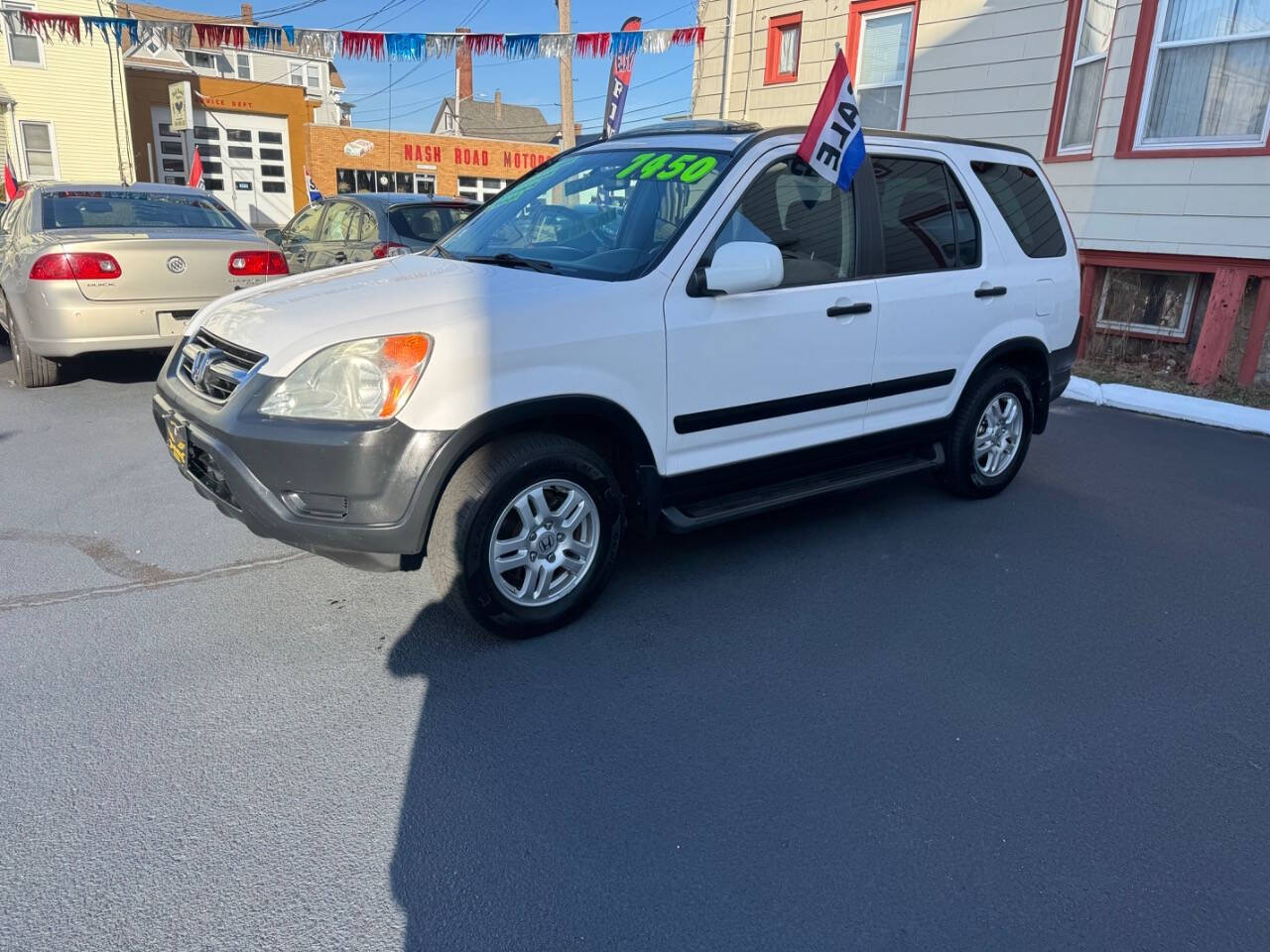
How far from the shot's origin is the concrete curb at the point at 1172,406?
23.7 feet

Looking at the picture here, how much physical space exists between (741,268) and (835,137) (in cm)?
96

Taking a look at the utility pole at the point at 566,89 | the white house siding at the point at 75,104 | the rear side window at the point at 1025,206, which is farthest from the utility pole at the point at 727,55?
the white house siding at the point at 75,104

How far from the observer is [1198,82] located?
813 centimetres

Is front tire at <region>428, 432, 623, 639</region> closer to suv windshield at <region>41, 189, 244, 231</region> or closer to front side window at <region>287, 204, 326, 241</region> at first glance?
suv windshield at <region>41, 189, 244, 231</region>

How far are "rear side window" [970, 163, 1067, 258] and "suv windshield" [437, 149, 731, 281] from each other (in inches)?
74.3

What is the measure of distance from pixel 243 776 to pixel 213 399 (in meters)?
1.43

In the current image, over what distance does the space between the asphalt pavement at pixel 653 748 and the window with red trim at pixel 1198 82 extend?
510cm

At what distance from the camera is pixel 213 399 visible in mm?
3395

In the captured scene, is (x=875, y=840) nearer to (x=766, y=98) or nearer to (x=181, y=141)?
(x=766, y=98)

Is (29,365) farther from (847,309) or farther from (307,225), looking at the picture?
(847,309)

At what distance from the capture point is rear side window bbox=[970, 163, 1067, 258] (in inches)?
194

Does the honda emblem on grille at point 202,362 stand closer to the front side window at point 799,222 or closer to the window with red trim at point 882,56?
the front side window at point 799,222

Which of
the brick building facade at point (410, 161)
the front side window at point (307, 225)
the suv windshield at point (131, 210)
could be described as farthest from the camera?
the brick building facade at point (410, 161)

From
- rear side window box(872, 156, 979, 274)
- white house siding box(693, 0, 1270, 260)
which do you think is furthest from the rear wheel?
white house siding box(693, 0, 1270, 260)
